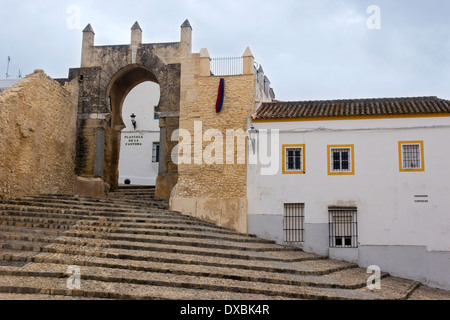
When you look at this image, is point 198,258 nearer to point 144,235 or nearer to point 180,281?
point 180,281

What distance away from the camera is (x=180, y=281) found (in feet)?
35.6

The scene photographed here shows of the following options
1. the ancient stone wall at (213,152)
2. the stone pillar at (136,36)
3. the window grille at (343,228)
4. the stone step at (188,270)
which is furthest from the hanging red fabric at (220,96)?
the stone step at (188,270)

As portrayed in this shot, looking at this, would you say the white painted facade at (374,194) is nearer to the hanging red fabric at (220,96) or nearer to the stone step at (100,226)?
the hanging red fabric at (220,96)

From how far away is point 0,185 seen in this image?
53.5ft

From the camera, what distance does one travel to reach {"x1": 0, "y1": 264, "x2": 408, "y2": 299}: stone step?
10.6 m

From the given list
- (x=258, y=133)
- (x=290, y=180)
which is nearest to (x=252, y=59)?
(x=258, y=133)

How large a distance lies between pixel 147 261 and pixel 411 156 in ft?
31.6

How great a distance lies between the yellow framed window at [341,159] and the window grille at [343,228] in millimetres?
1307

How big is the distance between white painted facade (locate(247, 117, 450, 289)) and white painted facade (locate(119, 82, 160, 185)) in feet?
46.2

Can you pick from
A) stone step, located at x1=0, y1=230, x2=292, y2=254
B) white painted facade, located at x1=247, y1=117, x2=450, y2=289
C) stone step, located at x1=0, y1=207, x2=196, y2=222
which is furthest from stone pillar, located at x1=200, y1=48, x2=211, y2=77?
stone step, located at x1=0, y1=230, x2=292, y2=254

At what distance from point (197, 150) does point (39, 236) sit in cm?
700

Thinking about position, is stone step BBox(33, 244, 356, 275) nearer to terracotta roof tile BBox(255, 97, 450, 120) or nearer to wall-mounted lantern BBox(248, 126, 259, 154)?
wall-mounted lantern BBox(248, 126, 259, 154)

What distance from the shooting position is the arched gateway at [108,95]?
20.2m

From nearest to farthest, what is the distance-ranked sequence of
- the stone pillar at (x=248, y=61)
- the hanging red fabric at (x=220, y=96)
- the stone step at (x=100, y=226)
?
1. the stone step at (x=100, y=226)
2. the hanging red fabric at (x=220, y=96)
3. the stone pillar at (x=248, y=61)
